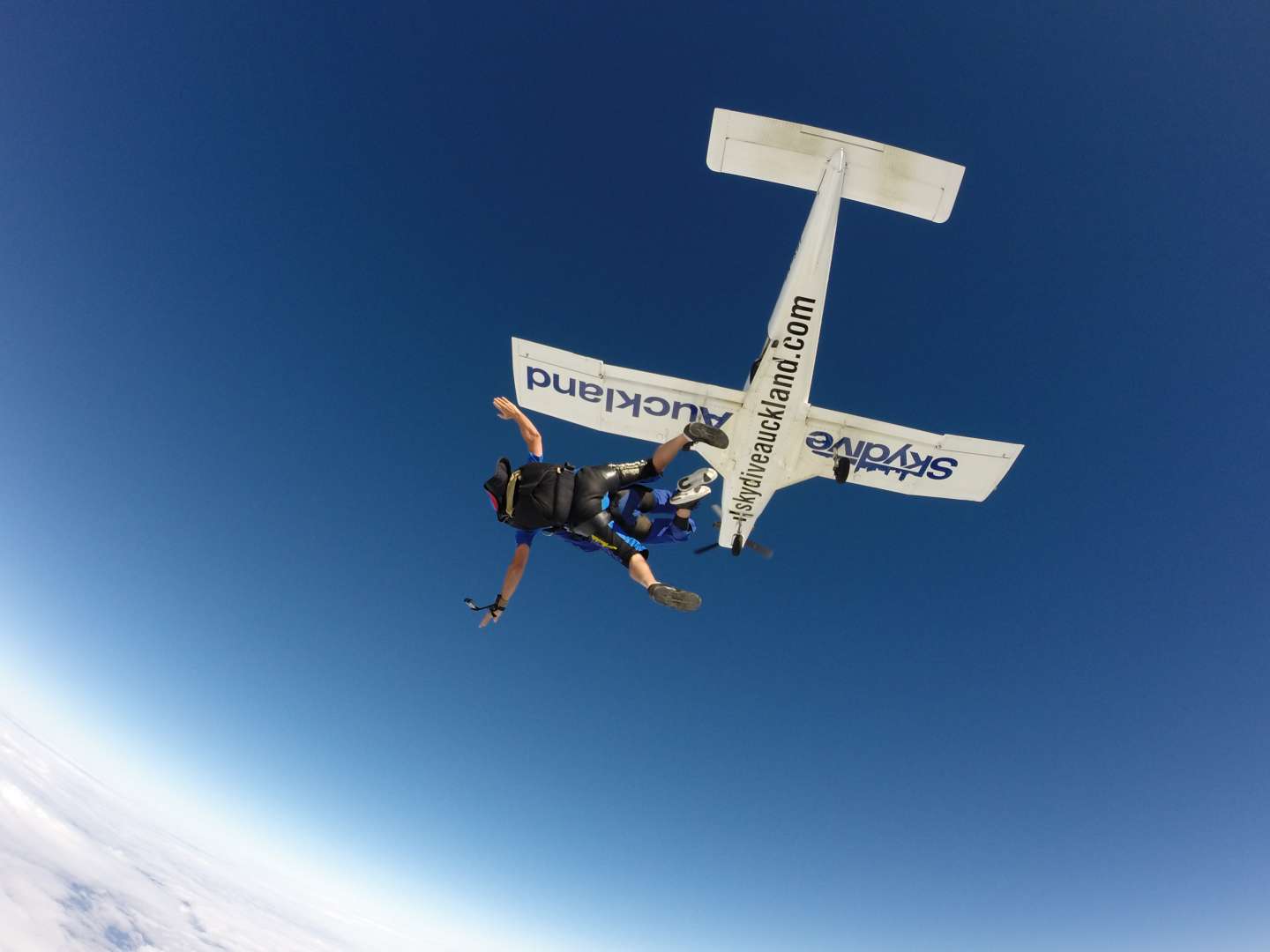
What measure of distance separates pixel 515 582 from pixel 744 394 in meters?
5.21

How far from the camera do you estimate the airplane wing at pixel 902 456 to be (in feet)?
32.7

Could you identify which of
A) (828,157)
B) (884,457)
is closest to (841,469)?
(884,457)

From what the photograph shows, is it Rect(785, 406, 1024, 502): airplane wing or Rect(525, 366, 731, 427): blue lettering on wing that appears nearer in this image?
Rect(785, 406, 1024, 502): airplane wing

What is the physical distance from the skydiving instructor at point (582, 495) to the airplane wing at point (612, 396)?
356 centimetres

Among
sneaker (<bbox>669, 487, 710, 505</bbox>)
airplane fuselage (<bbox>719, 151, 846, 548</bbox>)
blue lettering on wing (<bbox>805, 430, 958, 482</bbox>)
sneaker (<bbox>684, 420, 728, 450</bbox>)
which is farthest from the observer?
blue lettering on wing (<bbox>805, 430, 958, 482</bbox>)

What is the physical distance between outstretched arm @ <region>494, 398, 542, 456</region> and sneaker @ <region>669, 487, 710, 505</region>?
213cm

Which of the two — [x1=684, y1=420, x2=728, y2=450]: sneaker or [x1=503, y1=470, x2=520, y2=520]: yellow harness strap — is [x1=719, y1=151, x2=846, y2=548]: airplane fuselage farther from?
[x1=503, y1=470, x2=520, y2=520]: yellow harness strap

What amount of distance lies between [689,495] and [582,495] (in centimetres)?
219

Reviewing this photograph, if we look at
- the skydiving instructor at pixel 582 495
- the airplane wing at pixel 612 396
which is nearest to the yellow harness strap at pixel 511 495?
the skydiving instructor at pixel 582 495

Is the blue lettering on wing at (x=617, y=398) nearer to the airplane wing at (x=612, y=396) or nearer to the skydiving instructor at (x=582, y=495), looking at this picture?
the airplane wing at (x=612, y=396)

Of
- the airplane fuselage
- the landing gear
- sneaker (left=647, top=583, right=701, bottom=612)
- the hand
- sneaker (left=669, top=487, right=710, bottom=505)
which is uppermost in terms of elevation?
the airplane fuselage

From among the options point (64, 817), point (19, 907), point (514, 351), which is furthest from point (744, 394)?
point (64, 817)

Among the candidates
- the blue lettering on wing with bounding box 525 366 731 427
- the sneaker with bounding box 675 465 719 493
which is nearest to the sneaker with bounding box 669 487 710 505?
the sneaker with bounding box 675 465 719 493

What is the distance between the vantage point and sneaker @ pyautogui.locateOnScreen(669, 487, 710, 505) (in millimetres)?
7586
